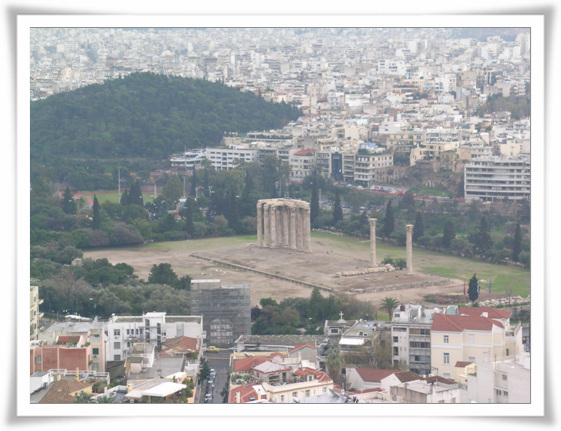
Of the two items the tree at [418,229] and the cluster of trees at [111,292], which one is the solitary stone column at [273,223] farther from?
the cluster of trees at [111,292]

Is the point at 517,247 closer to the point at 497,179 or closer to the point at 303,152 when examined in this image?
the point at 497,179

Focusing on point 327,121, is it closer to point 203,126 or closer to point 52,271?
point 203,126

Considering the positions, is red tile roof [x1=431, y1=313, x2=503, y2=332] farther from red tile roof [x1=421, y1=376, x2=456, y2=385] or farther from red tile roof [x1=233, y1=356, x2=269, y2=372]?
red tile roof [x1=233, y1=356, x2=269, y2=372]

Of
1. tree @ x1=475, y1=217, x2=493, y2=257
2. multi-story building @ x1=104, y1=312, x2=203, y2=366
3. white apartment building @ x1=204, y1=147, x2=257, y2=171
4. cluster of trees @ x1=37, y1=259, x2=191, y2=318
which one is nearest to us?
multi-story building @ x1=104, y1=312, x2=203, y2=366

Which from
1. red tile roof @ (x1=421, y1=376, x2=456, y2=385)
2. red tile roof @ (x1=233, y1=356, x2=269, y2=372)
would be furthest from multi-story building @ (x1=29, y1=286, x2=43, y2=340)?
red tile roof @ (x1=421, y1=376, x2=456, y2=385)

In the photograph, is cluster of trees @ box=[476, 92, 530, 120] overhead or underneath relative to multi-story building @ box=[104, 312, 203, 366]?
overhead
